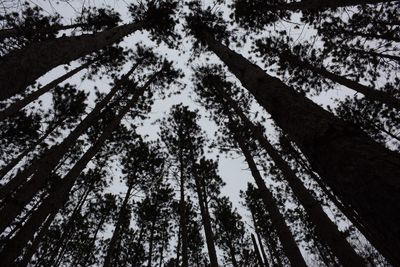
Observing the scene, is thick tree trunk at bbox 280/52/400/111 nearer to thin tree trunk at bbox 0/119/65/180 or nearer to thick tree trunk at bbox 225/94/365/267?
thick tree trunk at bbox 225/94/365/267

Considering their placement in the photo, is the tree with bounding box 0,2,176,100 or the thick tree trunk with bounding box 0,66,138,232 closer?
the tree with bounding box 0,2,176,100

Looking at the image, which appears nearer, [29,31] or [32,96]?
[29,31]

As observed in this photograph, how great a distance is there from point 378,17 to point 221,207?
44.6ft

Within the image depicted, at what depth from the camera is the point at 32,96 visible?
866cm

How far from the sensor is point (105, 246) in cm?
2023

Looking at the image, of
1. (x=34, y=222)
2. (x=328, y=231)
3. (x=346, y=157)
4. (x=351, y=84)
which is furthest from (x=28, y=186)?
(x=351, y=84)

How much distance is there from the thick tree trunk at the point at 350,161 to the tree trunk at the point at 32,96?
8849mm

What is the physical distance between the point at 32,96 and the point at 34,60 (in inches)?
242

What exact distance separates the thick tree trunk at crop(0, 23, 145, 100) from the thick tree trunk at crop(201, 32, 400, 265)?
3.27m

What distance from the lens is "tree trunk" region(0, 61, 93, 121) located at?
→ 8.16m

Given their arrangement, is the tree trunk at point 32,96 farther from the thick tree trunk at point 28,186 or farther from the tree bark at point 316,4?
the tree bark at point 316,4

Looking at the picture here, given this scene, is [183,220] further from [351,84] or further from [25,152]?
[351,84]

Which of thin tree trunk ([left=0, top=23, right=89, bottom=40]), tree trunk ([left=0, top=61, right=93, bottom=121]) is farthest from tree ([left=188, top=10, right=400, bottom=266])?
tree trunk ([left=0, top=61, right=93, bottom=121])

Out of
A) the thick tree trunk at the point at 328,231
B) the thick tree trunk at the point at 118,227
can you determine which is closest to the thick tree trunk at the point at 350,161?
the thick tree trunk at the point at 328,231
